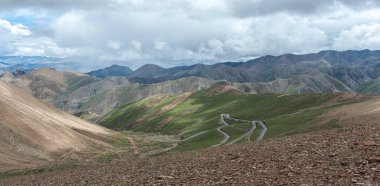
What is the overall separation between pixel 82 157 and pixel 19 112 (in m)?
33.9

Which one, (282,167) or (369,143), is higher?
(369,143)

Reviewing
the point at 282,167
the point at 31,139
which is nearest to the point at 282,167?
the point at 282,167

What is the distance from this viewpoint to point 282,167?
27422 mm

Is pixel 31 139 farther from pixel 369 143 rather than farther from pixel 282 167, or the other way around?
pixel 369 143

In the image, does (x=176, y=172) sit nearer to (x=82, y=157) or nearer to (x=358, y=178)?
(x=358, y=178)

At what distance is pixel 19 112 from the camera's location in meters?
145

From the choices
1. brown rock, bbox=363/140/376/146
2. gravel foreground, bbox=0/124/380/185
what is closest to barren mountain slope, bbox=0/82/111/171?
gravel foreground, bbox=0/124/380/185

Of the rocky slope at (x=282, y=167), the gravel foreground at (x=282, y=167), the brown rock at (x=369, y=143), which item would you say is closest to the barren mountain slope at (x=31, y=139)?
the gravel foreground at (x=282, y=167)

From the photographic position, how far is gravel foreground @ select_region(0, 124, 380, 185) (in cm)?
2351

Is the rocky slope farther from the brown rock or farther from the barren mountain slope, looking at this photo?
the barren mountain slope

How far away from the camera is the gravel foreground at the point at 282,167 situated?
23.5 metres

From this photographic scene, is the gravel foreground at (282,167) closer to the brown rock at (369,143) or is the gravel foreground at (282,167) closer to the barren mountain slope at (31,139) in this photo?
the brown rock at (369,143)

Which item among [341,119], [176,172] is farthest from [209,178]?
[341,119]

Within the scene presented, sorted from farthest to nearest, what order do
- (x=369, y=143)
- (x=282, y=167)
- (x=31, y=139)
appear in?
(x=31, y=139)
(x=369, y=143)
(x=282, y=167)
